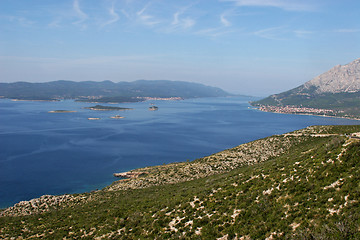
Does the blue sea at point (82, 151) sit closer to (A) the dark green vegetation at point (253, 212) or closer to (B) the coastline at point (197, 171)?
(B) the coastline at point (197, 171)

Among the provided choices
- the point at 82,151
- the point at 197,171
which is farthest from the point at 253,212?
the point at 82,151

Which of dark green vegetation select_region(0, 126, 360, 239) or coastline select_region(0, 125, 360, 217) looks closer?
dark green vegetation select_region(0, 126, 360, 239)

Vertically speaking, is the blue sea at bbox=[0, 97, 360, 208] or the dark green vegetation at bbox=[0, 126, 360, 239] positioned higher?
the dark green vegetation at bbox=[0, 126, 360, 239]

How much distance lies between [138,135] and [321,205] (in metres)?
134

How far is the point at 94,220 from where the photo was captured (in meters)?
22.2

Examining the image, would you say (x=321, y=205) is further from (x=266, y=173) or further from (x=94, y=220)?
(x=94, y=220)

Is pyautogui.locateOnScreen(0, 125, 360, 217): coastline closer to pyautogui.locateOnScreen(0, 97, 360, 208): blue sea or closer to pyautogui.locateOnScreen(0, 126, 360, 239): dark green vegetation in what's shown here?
pyautogui.locateOnScreen(0, 126, 360, 239): dark green vegetation

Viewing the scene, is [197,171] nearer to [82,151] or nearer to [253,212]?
[253,212]

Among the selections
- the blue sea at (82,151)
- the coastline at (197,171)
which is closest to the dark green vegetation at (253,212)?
the coastline at (197,171)

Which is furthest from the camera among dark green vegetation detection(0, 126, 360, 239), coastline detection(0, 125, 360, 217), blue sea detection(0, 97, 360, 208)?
blue sea detection(0, 97, 360, 208)

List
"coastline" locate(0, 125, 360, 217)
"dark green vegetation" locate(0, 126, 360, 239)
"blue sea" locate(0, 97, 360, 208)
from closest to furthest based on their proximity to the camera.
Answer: "dark green vegetation" locate(0, 126, 360, 239) < "coastline" locate(0, 125, 360, 217) < "blue sea" locate(0, 97, 360, 208)

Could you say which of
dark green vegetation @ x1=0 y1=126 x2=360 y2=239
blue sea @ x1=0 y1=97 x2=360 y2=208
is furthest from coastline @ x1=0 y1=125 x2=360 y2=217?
blue sea @ x1=0 y1=97 x2=360 y2=208

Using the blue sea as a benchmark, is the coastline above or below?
above

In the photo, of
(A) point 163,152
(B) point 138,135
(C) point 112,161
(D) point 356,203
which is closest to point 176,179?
(D) point 356,203
